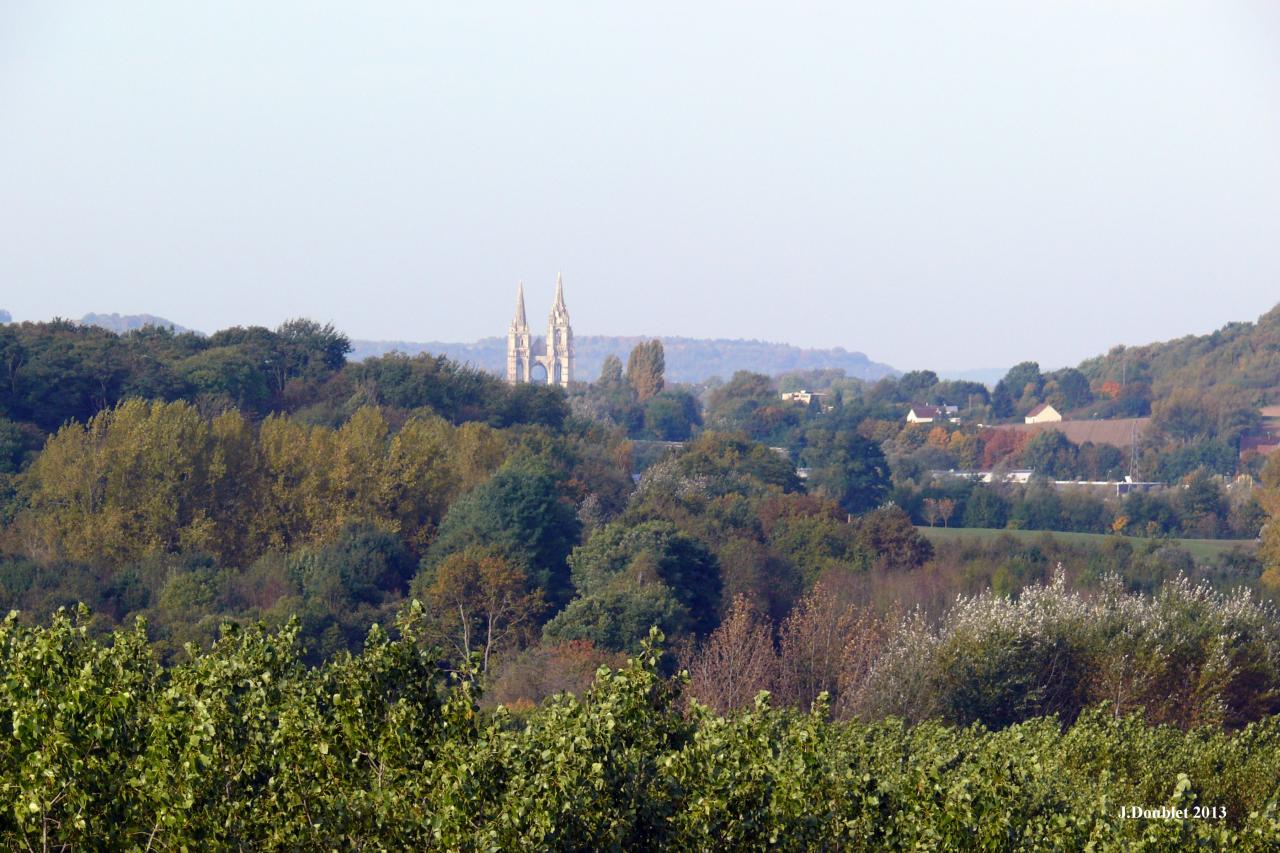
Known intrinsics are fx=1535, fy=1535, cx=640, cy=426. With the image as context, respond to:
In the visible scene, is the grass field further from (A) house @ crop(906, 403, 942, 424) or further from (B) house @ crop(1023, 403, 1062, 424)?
(B) house @ crop(1023, 403, 1062, 424)

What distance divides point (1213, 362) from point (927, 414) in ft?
74.7

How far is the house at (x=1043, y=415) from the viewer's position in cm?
12525

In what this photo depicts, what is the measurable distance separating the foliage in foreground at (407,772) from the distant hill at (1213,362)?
111 metres

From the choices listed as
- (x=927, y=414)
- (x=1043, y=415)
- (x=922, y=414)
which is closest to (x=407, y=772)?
(x=922, y=414)

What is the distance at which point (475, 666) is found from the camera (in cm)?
943

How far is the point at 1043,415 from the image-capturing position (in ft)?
422

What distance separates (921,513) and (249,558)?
3914 centimetres

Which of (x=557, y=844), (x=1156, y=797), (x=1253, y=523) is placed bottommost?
(x=1253, y=523)

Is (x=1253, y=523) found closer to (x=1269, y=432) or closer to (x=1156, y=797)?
(x=1269, y=432)

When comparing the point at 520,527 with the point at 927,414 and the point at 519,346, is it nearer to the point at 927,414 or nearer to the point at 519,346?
the point at 927,414

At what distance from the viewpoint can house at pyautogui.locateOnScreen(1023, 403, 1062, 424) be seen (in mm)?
125250

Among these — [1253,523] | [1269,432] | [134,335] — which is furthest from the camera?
[1269,432]

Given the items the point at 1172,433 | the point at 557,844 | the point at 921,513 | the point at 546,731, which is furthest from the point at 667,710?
the point at 1172,433

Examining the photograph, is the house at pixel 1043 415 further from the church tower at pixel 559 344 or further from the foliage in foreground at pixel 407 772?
the foliage in foreground at pixel 407 772
